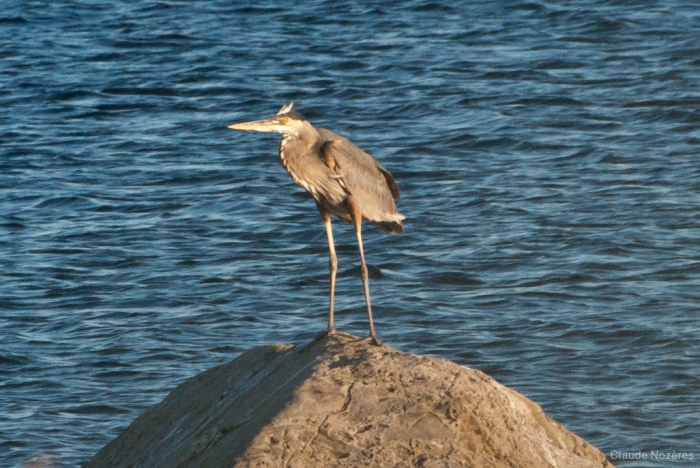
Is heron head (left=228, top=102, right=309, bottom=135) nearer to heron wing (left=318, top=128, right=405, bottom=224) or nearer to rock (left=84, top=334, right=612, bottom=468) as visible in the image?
heron wing (left=318, top=128, right=405, bottom=224)

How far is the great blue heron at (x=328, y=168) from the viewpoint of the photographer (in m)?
7.14

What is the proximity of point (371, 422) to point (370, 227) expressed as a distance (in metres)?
8.11

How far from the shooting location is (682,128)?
15.6m

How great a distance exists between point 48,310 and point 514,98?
8.20 m

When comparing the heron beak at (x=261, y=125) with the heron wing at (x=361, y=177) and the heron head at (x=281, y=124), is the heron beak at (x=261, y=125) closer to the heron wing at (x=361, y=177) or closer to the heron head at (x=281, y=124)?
the heron head at (x=281, y=124)

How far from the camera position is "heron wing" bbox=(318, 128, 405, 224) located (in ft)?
23.6

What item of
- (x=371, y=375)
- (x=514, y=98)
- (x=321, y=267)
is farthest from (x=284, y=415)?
(x=514, y=98)

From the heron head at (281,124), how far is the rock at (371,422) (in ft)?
4.73

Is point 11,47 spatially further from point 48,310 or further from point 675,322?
point 675,322

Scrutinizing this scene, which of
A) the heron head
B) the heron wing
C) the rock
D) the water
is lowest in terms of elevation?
the water

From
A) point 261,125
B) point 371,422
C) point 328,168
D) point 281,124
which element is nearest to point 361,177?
point 328,168

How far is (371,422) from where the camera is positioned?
18.1ft

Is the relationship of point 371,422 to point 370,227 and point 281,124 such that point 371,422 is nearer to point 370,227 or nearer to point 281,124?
point 281,124

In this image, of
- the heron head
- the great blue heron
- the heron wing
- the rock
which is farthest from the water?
the heron head
